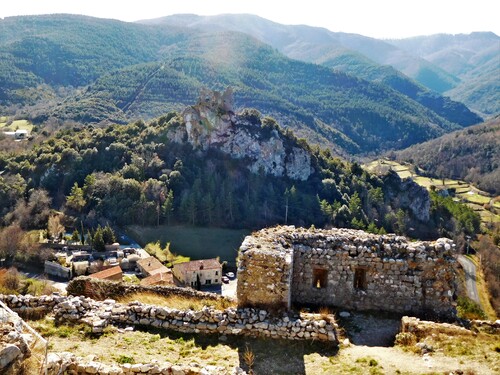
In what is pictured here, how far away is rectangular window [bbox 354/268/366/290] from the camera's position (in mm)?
12328

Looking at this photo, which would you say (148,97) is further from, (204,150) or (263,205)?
(263,205)

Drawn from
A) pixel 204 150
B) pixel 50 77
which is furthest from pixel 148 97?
pixel 204 150

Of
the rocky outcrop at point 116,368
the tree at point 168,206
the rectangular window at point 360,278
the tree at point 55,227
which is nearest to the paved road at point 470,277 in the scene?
the tree at point 168,206

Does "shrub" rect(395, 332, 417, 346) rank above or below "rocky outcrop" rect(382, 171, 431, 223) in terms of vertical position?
above

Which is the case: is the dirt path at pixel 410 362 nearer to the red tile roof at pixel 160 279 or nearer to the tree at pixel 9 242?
the red tile roof at pixel 160 279

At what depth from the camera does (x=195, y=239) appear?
212 feet

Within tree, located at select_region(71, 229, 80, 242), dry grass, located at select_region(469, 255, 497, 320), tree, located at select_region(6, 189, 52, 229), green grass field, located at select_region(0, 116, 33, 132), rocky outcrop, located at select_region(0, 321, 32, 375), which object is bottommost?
dry grass, located at select_region(469, 255, 497, 320)

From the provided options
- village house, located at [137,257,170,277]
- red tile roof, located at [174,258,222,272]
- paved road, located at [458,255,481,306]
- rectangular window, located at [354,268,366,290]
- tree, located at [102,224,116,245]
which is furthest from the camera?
tree, located at [102,224,116,245]

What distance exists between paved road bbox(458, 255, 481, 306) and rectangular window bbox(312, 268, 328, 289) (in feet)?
145

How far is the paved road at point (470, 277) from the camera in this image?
50969 mm

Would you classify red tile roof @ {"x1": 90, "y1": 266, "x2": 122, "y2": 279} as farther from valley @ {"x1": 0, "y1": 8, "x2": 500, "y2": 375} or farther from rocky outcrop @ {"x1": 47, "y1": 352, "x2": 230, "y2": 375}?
rocky outcrop @ {"x1": 47, "y1": 352, "x2": 230, "y2": 375}

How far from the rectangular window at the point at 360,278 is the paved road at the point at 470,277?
144ft

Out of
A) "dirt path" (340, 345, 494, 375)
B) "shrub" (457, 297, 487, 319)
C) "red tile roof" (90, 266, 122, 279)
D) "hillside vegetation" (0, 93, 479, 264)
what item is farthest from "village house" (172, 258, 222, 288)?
"dirt path" (340, 345, 494, 375)

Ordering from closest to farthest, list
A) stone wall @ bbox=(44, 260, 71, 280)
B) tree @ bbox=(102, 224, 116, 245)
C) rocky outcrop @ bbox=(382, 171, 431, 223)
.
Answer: stone wall @ bbox=(44, 260, 71, 280)
tree @ bbox=(102, 224, 116, 245)
rocky outcrop @ bbox=(382, 171, 431, 223)
